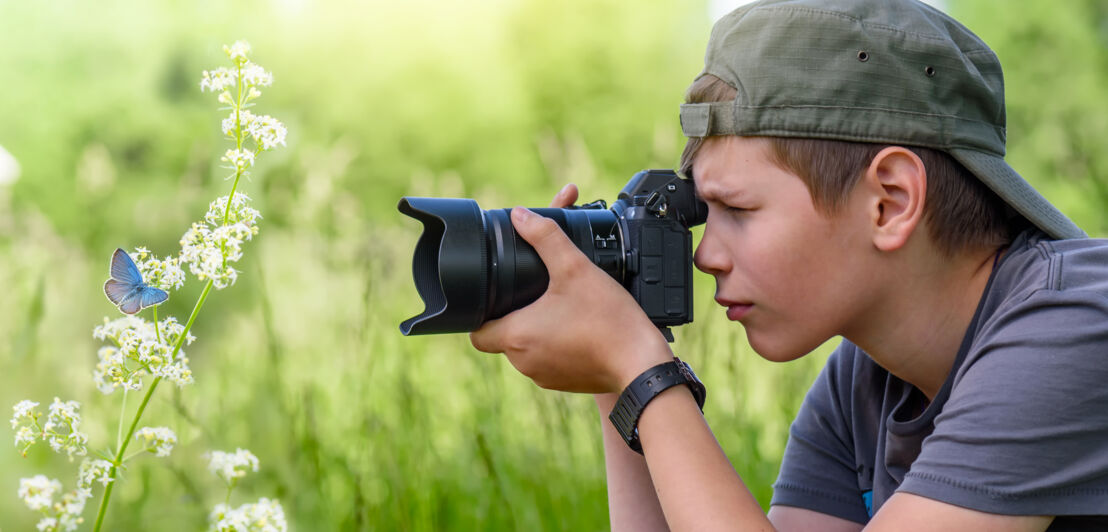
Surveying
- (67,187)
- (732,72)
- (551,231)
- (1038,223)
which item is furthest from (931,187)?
(67,187)

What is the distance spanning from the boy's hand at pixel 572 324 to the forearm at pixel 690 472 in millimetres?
56

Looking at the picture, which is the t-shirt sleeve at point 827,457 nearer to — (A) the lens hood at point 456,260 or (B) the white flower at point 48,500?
(A) the lens hood at point 456,260

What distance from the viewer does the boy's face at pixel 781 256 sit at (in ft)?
3.30

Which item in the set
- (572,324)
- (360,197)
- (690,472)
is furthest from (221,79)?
(360,197)

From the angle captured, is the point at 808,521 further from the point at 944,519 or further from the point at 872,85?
the point at 872,85

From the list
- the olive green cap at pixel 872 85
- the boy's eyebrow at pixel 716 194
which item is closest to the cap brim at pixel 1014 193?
the olive green cap at pixel 872 85

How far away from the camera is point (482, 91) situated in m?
6.45

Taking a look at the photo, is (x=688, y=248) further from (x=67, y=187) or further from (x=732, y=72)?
(x=67, y=187)

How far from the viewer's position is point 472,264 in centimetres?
103

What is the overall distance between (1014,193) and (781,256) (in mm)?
254

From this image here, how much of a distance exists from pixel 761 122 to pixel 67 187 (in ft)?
18.0

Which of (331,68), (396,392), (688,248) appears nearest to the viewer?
(688,248)

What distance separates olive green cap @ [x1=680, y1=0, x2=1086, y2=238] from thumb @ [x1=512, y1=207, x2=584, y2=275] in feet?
0.73

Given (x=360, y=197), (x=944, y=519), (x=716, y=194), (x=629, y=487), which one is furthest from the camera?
(x=360, y=197)
